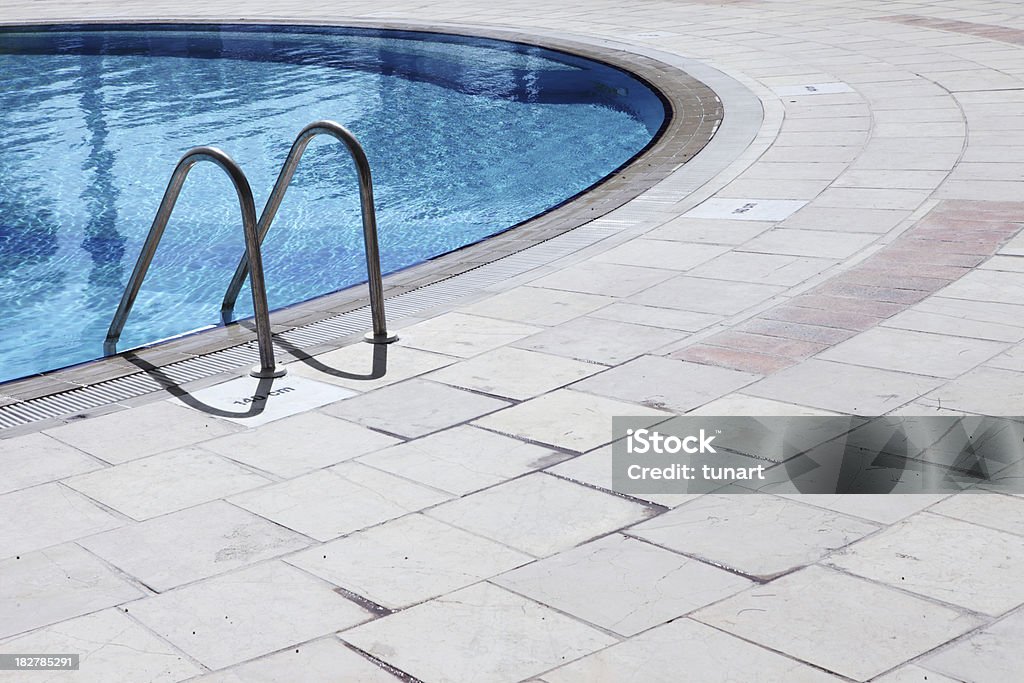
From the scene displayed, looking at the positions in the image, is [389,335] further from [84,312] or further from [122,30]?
[122,30]

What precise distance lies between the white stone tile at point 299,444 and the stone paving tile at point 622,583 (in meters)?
1.23

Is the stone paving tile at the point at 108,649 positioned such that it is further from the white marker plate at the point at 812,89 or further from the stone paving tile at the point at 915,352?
the white marker plate at the point at 812,89

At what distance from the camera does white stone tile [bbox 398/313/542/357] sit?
594 cm

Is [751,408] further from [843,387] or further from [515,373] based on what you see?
[515,373]

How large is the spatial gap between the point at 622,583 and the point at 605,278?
3.51 meters

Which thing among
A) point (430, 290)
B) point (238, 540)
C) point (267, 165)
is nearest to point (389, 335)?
point (430, 290)

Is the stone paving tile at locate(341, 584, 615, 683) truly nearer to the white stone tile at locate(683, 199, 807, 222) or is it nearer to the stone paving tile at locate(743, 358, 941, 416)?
the stone paving tile at locate(743, 358, 941, 416)

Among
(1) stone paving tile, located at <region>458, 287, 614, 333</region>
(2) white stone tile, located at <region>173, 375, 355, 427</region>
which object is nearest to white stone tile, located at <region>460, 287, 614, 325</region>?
(1) stone paving tile, located at <region>458, 287, 614, 333</region>

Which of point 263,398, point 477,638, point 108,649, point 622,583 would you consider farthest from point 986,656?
point 263,398

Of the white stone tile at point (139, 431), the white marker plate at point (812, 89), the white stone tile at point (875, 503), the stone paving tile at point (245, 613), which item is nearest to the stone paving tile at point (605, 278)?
the white stone tile at point (139, 431)

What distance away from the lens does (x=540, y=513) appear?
162 inches

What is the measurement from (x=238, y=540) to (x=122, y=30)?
62.8 feet

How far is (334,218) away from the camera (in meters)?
10.3

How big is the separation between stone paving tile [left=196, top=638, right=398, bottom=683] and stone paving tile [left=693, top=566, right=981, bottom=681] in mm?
989
